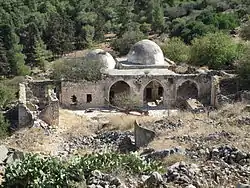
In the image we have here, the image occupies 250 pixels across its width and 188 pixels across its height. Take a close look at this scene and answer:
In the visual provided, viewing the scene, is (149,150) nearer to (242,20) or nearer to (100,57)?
(100,57)

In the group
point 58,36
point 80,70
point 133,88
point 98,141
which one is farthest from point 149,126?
point 58,36

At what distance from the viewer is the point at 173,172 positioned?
11312mm

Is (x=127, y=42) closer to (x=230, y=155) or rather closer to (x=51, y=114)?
(x=51, y=114)

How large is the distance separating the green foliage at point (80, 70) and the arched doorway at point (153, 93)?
3180 mm

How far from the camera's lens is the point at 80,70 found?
30.8 m

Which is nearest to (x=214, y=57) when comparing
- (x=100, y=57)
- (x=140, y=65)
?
(x=140, y=65)

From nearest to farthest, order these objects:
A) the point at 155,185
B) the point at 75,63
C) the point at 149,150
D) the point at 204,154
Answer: the point at 155,185 < the point at 204,154 < the point at 149,150 < the point at 75,63

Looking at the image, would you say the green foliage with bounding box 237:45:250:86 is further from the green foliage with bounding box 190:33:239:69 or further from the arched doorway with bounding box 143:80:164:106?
the arched doorway with bounding box 143:80:164:106

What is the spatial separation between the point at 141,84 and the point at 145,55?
2683 millimetres

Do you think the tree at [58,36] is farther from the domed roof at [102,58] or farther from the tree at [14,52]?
the domed roof at [102,58]

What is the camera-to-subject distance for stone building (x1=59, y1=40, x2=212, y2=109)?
100 ft

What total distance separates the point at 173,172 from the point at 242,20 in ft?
146

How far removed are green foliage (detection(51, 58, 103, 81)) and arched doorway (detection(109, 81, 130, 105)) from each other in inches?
56.9

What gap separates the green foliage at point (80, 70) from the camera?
30797 mm
